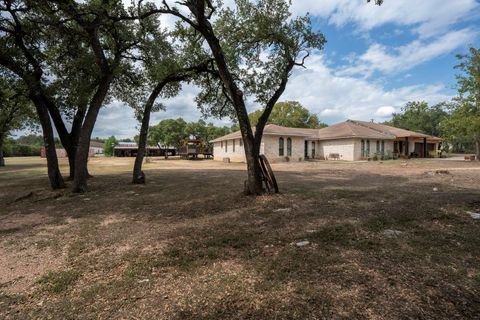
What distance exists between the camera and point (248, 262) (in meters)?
3.66

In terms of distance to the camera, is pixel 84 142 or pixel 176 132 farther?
pixel 176 132

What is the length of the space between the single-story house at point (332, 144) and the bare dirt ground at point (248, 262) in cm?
2076

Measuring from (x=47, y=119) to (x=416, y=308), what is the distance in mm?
11987

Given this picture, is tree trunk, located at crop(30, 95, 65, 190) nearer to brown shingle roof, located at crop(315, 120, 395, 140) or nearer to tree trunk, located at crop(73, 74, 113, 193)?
tree trunk, located at crop(73, 74, 113, 193)

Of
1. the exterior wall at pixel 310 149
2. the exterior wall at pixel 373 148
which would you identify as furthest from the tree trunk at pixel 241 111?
the exterior wall at pixel 373 148

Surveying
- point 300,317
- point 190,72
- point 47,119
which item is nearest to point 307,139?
point 190,72

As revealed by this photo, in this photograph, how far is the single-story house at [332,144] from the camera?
2767 cm

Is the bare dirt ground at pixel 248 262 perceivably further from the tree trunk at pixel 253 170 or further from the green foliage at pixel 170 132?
the green foliage at pixel 170 132

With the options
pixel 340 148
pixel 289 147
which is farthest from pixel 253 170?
pixel 340 148

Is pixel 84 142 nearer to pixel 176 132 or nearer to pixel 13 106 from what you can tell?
pixel 13 106

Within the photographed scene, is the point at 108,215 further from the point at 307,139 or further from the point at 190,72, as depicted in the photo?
the point at 307,139

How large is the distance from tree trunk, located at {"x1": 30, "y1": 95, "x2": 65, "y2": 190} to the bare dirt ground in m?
4.24

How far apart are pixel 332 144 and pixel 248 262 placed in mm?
28837

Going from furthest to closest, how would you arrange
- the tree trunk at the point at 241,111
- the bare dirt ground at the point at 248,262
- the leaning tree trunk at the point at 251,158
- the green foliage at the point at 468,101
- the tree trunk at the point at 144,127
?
the green foliage at the point at 468,101 → the tree trunk at the point at 144,127 → the leaning tree trunk at the point at 251,158 → the tree trunk at the point at 241,111 → the bare dirt ground at the point at 248,262
